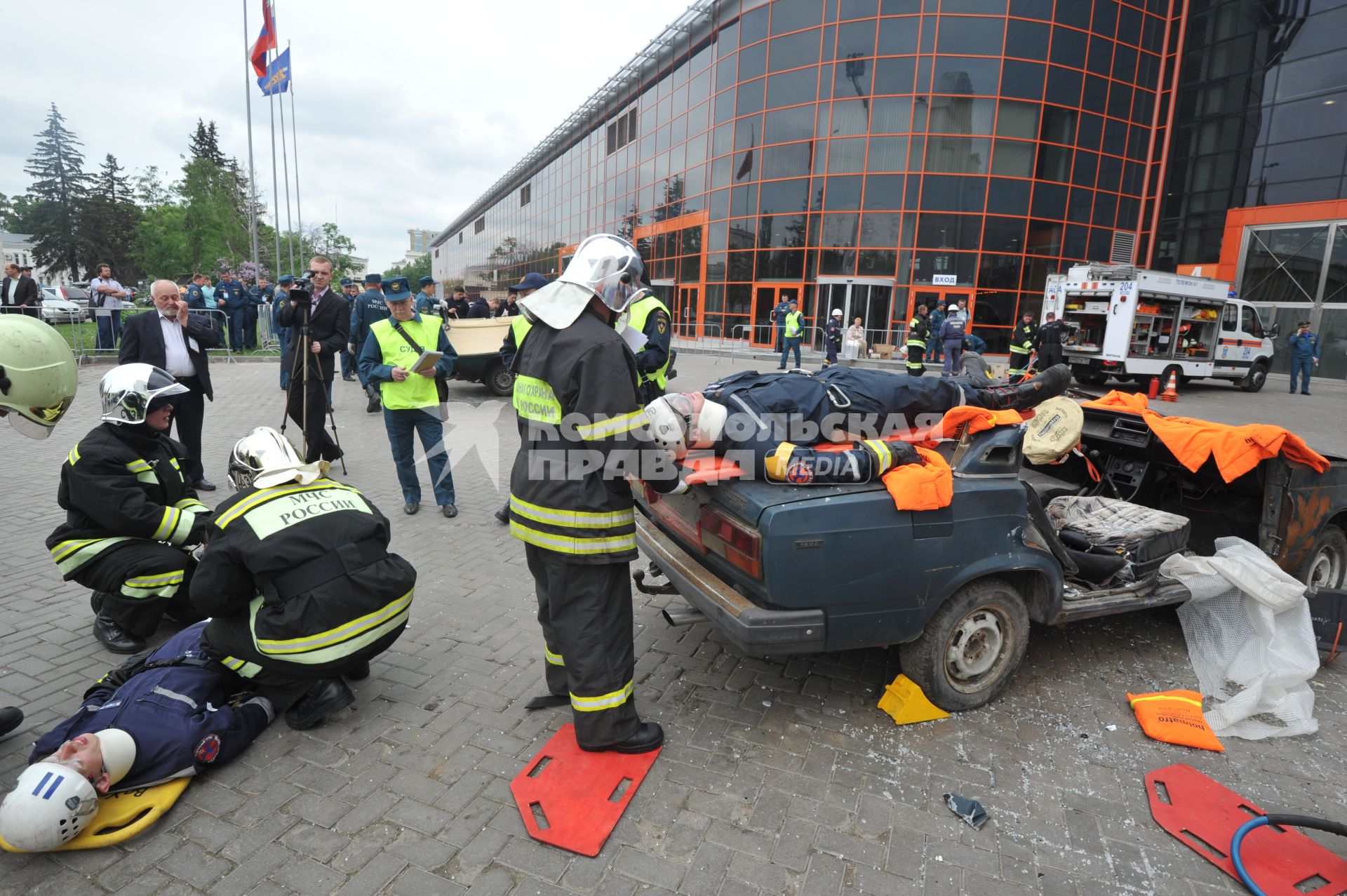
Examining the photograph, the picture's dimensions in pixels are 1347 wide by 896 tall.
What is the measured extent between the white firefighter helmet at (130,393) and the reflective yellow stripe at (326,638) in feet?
4.64

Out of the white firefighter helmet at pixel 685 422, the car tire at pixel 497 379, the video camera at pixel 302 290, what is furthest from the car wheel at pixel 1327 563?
the car tire at pixel 497 379

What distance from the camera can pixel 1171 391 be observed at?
48.9 ft

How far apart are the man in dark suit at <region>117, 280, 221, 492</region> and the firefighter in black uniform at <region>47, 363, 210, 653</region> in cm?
209

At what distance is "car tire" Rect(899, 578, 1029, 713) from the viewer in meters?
3.08

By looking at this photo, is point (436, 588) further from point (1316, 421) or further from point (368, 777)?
point (1316, 421)

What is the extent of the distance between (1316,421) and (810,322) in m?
14.3

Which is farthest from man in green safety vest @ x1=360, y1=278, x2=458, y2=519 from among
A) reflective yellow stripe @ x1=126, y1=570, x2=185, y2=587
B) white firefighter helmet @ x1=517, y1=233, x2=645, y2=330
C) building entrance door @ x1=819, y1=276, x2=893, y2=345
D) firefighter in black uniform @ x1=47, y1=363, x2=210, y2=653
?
building entrance door @ x1=819, y1=276, x2=893, y2=345

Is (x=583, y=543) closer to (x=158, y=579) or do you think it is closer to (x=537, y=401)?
(x=537, y=401)

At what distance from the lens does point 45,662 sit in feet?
11.4

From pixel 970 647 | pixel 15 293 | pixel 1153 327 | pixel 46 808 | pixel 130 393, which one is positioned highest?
pixel 1153 327

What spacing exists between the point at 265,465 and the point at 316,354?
4026 mm

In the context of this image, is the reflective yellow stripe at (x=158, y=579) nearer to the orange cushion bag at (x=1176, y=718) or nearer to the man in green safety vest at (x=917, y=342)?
Answer: the orange cushion bag at (x=1176, y=718)

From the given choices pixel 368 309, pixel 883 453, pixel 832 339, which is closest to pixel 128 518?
pixel 883 453

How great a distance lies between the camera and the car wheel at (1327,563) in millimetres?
4129
